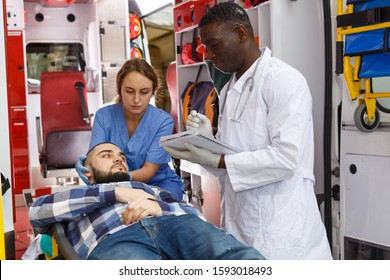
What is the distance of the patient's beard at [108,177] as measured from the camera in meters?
3.01

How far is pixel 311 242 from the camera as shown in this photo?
2.67 meters

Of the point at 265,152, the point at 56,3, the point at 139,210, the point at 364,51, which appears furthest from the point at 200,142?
the point at 56,3

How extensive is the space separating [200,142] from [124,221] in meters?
0.49

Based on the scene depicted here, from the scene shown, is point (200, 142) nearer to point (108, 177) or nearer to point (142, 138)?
point (108, 177)

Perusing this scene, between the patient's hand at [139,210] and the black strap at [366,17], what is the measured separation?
1456 mm

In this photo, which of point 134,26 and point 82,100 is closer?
point 82,100

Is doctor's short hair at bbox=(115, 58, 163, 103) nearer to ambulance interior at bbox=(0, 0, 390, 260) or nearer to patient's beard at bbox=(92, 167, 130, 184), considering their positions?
ambulance interior at bbox=(0, 0, 390, 260)

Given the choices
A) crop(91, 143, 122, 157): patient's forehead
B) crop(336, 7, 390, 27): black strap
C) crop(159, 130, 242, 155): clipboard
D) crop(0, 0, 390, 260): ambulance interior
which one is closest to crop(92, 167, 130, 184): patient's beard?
crop(91, 143, 122, 157): patient's forehead

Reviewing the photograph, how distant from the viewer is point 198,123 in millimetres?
2965

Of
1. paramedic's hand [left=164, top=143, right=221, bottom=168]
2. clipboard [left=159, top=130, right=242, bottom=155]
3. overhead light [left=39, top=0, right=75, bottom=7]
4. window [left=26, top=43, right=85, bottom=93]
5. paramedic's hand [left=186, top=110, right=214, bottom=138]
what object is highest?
overhead light [left=39, top=0, right=75, bottom=7]

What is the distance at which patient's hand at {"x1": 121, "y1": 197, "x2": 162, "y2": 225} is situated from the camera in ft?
8.30

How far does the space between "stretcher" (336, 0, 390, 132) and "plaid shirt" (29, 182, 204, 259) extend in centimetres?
117

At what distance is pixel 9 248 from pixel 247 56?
1.91 meters

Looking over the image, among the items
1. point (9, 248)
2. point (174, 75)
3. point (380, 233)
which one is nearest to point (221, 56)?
point (380, 233)
